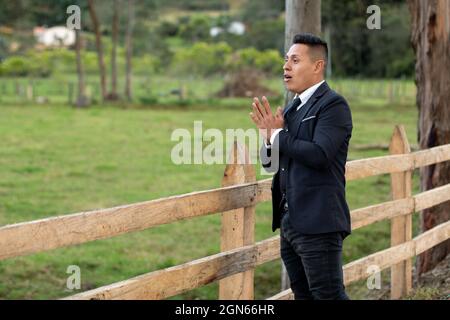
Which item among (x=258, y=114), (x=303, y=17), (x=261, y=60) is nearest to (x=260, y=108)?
(x=258, y=114)

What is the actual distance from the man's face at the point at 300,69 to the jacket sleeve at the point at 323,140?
0.69 feet

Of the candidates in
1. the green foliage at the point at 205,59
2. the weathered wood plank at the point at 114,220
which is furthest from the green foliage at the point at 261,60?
the weathered wood plank at the point at 114,220

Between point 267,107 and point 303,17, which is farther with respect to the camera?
point 303,17

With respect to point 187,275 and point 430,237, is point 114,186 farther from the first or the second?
point 187,275

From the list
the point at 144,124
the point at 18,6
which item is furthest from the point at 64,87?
the point at 144,124

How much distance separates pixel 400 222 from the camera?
6.79 meters

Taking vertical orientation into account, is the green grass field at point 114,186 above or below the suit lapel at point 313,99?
below

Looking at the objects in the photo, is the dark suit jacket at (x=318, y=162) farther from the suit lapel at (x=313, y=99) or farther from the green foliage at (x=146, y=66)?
the green foliage at (x=146, y=66)

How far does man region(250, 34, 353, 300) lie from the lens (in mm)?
4004

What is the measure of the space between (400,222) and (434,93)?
2434mm

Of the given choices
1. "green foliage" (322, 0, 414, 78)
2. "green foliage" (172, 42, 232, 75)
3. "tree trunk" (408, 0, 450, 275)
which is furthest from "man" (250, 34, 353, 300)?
"green foliage" (172, 42, 232, 75)

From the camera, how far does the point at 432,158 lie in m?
6.88

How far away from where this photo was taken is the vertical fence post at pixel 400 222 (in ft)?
21.5

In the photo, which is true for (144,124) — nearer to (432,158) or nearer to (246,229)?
(432,158)
